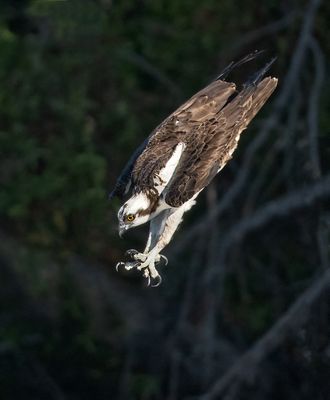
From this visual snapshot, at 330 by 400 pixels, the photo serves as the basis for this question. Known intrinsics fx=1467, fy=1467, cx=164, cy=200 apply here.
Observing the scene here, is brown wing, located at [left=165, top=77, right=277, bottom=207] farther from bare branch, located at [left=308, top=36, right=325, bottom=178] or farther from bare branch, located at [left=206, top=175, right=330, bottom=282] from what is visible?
bare branch, located at [left=206, top=175, right=330, bottom=282]

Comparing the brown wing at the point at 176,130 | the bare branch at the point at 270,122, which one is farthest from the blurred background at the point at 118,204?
the brown wing at the point at 176,130

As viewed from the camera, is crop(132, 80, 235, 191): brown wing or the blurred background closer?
crop(132, 80, 235, 191): brown wing

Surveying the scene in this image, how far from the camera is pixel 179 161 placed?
6480 millimetres

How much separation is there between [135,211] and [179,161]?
0.36 m

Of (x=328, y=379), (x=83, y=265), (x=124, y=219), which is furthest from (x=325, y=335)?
(x=83, y=265)

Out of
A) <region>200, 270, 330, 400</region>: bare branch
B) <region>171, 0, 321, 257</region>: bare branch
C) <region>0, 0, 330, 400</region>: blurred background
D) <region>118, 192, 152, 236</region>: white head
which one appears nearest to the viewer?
<region>118, 192, 152, 236</region>: white head

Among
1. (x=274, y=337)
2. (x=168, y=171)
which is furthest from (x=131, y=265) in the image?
(x=274, y=337)

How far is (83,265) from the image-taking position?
36.6 ft

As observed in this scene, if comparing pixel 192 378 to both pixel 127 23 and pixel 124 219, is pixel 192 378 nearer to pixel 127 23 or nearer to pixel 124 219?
pixel 127 23

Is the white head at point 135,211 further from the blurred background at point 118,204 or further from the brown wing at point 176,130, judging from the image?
the blurred background at point 118,204

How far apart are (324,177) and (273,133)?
1042 mm

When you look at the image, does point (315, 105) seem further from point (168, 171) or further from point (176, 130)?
point (168, 171)

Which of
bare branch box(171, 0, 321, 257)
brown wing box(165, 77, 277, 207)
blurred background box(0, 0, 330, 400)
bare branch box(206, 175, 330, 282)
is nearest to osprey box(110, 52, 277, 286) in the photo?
brown wing box(165, 77, 277, 207)

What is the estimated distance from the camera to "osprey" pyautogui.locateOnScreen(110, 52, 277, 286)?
6.32 m
